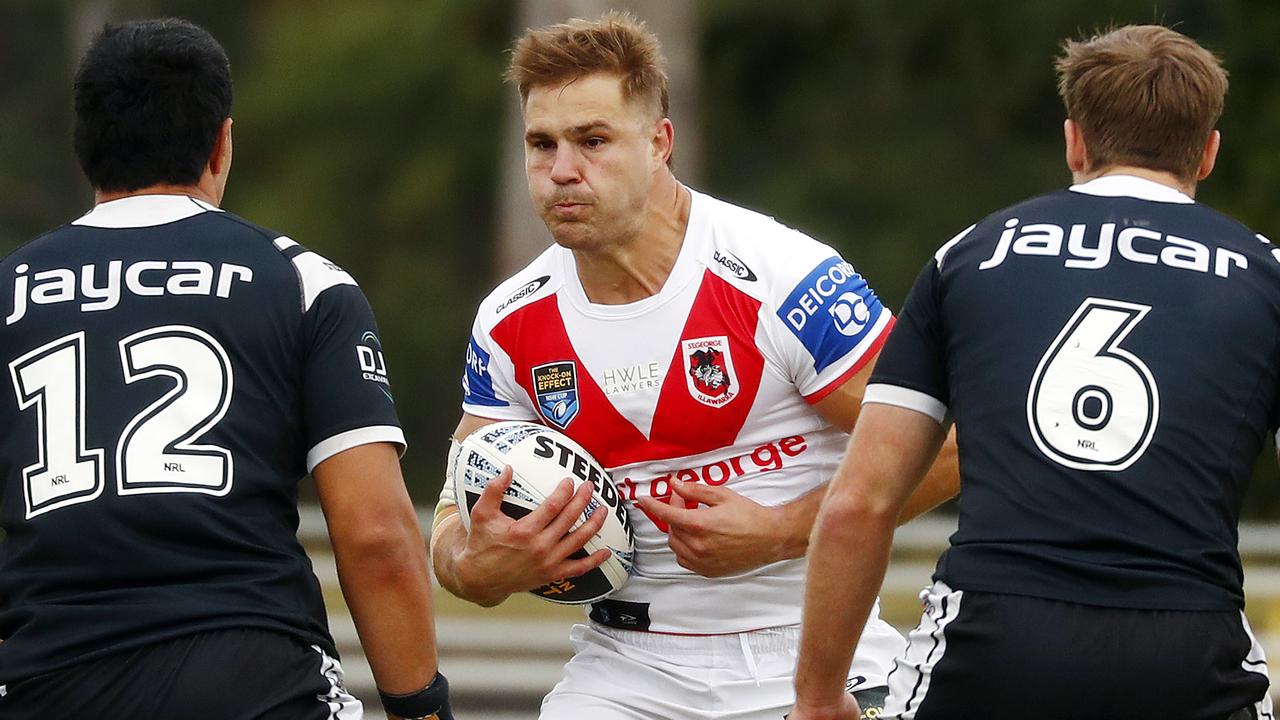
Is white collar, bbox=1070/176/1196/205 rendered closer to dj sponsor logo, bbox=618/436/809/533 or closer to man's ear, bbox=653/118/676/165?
dj sponsor logo, bbox=618/436/809/533

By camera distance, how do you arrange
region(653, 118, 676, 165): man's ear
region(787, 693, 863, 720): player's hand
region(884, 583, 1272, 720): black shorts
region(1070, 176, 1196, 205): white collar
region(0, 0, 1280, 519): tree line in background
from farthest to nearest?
region(0, 0, 1280, 519): tree line in background < region(653, 118, 676, 165): man's ear < region(787, 693, 863, 720): player's hand < region(1070, 176, 1196, 205): white collar < region(884, 583, 1272, 720): black shorts

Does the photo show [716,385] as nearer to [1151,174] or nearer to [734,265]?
[734,265]

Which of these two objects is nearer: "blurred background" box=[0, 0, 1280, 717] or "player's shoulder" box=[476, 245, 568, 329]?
"player's shoulder" box=[476, 245, 568, 329]

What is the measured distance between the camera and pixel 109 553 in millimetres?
3828

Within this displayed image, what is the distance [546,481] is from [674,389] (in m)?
0.46

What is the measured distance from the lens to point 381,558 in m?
4.07

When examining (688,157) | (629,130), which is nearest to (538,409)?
(629,130)

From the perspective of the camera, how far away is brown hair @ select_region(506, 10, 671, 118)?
16.5ft

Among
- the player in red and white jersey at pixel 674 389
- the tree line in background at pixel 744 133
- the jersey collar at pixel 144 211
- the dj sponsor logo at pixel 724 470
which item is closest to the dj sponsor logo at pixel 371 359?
the jersey collar at pixel 144 211

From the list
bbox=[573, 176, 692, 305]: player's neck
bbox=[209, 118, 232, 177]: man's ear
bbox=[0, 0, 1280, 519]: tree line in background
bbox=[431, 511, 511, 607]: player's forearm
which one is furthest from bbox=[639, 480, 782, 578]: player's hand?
bbox=[0, 0, 1280, 519]: tree line in background

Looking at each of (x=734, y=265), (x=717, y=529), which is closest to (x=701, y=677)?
(x=717, y=529)

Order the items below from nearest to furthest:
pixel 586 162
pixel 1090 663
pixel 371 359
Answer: pixel 1090 663
pixel 371 359
pixel 586 162

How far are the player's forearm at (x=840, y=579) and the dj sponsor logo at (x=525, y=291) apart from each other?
4.48 feet

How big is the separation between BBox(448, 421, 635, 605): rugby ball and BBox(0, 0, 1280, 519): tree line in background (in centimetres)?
1151
